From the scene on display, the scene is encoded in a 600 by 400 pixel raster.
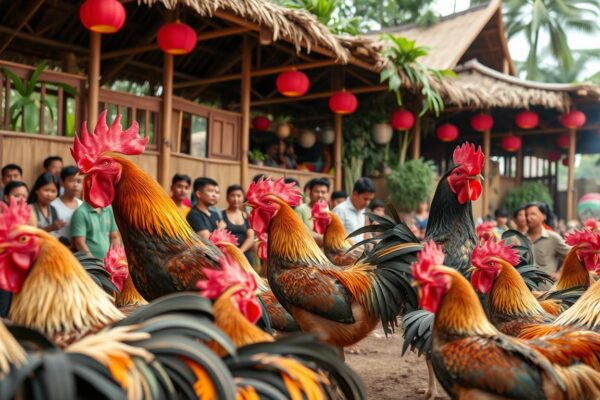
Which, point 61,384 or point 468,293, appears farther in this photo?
point 468,293

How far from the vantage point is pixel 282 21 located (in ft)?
27.4

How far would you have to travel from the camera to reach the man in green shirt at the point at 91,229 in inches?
202

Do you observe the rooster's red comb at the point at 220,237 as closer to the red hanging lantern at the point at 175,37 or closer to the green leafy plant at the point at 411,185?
the red hanging lantern at the point at 175,37

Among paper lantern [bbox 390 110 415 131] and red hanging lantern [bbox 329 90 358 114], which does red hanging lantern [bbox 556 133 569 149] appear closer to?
paper lantern [bbox 390 110 415 131]

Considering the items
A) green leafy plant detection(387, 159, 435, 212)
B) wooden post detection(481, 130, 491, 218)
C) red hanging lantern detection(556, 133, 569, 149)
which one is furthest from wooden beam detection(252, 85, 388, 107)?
red hanging lantern detection(556, 133, 569, 149)

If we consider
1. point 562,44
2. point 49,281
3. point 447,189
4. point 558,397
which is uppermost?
point 562,44

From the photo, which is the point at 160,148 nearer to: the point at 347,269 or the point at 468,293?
the point at 347,269

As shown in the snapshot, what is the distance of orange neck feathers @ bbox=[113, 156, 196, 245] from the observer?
10.2 feet

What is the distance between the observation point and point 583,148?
750 inches

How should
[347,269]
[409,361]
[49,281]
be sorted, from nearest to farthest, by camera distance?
[49,281] < [347,269] < [409,361]

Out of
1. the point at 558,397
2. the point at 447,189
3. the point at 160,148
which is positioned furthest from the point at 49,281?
the point at 160,148

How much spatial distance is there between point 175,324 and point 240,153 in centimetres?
823

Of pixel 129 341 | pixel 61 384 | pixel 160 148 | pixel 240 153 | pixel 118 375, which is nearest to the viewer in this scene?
pixel 61 384

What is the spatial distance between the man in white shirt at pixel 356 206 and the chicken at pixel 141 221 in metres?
3.63
